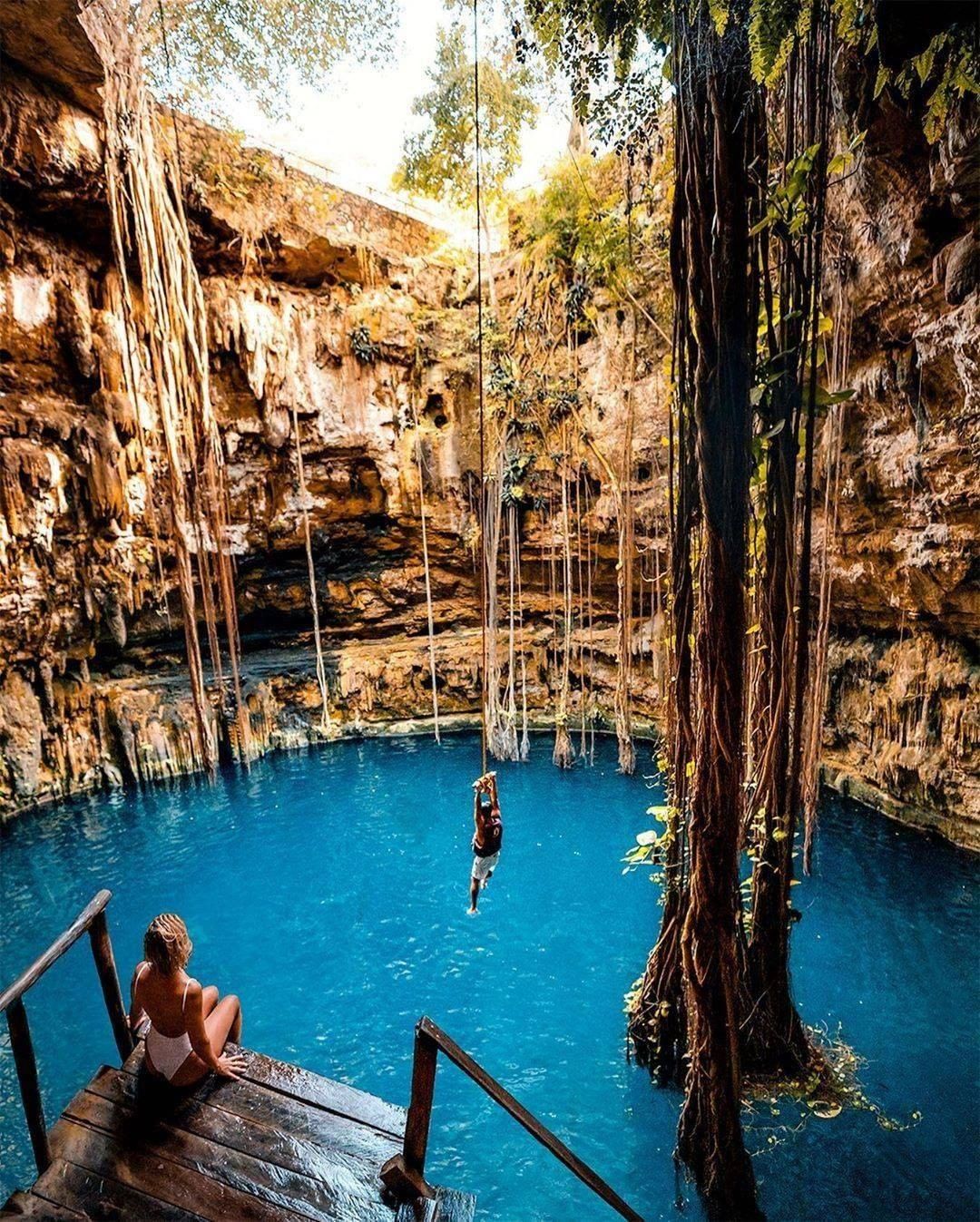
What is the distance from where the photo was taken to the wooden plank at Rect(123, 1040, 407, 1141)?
6.31 feet

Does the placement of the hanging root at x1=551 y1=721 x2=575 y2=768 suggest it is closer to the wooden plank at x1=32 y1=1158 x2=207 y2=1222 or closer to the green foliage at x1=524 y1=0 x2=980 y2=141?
the green foliage at x1=524 y1=0 x2=980 y2=141

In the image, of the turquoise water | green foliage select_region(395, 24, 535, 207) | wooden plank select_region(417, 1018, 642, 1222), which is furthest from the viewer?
green foliage select_region(395, 24, 535, 207)

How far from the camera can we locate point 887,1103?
116 inches

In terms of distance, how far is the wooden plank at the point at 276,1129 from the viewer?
1779 millimetres

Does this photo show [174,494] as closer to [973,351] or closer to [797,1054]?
[797,1054]

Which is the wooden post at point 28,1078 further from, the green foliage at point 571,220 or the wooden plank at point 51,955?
the green foliage at point 571,220

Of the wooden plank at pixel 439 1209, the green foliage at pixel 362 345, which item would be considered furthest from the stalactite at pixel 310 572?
the wooden plank at pixel 439 1209

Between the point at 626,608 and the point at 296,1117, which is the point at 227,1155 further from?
the point at 626,608

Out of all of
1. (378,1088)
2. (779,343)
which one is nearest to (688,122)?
(779,343)

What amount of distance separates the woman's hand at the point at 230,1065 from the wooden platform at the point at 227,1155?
3 centimetres

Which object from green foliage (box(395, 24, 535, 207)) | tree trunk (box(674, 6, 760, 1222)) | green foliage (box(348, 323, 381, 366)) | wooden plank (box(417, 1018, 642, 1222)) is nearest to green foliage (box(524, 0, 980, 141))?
tree trunk (box(674, 6, 760, 1222))

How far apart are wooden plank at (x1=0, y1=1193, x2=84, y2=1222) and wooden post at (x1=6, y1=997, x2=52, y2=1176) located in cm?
16

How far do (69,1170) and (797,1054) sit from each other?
295 centimetres

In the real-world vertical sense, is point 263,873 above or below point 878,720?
below
